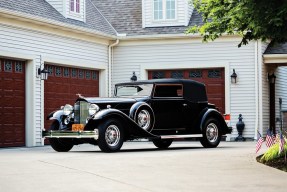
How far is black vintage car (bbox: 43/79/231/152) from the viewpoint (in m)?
16.7

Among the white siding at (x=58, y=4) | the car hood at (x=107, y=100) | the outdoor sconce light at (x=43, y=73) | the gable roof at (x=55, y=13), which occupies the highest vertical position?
the white siding at (x=58, y=4)

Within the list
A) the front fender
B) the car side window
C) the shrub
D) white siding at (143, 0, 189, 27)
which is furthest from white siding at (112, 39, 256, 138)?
the shrub

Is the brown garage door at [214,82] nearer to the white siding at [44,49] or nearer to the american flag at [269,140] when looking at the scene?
the white siding at [44,49]

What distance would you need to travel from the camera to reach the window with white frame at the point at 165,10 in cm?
2727

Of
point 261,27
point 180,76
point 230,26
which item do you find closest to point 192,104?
point 230,26

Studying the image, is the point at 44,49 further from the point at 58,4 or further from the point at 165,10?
the point at 165,10

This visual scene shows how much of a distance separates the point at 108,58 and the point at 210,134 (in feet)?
29.1

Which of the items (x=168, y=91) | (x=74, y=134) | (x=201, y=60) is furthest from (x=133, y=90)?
(x=201, y=60)

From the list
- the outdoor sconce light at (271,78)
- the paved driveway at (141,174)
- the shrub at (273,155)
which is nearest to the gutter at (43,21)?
the outdoor sconce light at (271,78)

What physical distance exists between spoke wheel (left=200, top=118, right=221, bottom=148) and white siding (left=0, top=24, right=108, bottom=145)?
584cm

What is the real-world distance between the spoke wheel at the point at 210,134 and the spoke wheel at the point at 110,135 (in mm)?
2887

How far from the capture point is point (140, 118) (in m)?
17.5

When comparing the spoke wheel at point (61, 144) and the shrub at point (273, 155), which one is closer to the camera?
the shrub at point (273, 155)

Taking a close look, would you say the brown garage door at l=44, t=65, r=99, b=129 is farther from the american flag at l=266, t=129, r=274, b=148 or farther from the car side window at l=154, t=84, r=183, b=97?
the american flag at l=266, t=129, r=274, b=148
